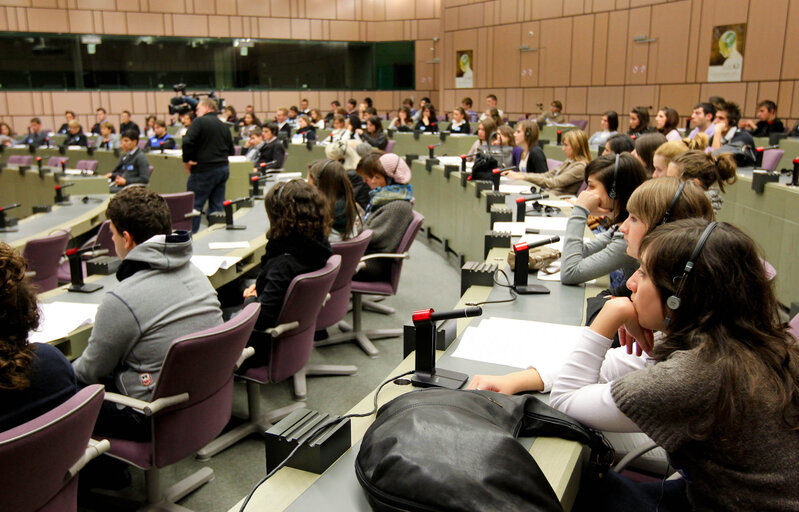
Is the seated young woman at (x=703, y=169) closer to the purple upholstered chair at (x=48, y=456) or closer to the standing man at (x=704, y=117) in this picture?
the purple upholstered chair at (x=48, y=456)

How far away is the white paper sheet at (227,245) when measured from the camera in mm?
3881

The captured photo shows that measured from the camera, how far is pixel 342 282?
3652mm

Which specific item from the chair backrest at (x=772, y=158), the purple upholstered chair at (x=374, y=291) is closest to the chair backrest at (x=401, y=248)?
the purple upholstered chair at (x=374, y=291)

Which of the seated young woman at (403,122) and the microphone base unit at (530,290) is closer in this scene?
the microphone base unit at (530,290)

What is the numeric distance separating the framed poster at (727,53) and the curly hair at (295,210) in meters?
9.62

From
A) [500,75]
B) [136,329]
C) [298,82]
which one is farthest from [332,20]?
[136,329]

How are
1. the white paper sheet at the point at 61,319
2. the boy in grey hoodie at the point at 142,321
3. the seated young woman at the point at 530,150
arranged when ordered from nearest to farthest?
1. the boy in grey hoodie at the point at 142,321
2. the white paper sheet at the point at 61,319
3. the seated young woman at the point at 530,150

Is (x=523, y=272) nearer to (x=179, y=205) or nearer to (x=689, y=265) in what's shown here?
(x=689, y=265)

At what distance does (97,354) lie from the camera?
223 cm

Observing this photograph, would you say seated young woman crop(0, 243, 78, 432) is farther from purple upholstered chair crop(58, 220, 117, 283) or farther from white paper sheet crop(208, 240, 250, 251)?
purple upholstered chair crop(58, 220, 117, 283)

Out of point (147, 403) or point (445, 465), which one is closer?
point (445, 465)

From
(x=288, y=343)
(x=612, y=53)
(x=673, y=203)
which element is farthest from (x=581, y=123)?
(x=673, y=203)

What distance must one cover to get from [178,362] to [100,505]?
0.86 meters

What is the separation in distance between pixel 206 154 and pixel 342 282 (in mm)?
3989
